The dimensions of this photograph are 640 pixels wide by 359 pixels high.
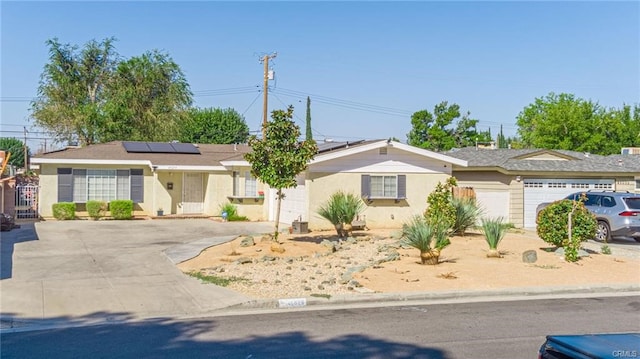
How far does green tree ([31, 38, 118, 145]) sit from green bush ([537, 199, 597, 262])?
36054 mm

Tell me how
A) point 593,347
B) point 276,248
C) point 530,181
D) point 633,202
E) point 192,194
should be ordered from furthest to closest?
point 192,194
point 530,181
point 633,202
point 276,248
point 593,347

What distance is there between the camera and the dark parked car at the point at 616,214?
19984mm

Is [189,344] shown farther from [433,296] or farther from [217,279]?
[433,296]

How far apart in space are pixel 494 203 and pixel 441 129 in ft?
128

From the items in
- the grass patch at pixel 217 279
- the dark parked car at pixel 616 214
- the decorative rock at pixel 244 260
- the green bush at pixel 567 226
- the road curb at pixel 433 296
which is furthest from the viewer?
the dark parked car at pixel 616 214

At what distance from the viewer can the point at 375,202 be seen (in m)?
24.6

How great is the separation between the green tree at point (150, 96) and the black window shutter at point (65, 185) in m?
Result: 19.6

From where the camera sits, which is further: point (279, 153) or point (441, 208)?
point (441, 208)

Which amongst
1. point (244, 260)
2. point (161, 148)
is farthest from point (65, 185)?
point (244, 260)

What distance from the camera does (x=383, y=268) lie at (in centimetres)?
1476

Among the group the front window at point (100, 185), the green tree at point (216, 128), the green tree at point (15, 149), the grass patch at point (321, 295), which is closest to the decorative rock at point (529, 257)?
the grass patch at point (321, 295)

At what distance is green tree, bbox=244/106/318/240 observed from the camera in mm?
17516

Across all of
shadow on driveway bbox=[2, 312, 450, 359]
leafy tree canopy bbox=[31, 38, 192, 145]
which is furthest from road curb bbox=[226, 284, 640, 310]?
leafy tree canopy bbox=[31, 38, 192, 145]

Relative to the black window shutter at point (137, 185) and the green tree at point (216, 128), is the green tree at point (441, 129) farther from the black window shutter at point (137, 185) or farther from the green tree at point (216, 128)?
the black window shutter at point (137, 185)
